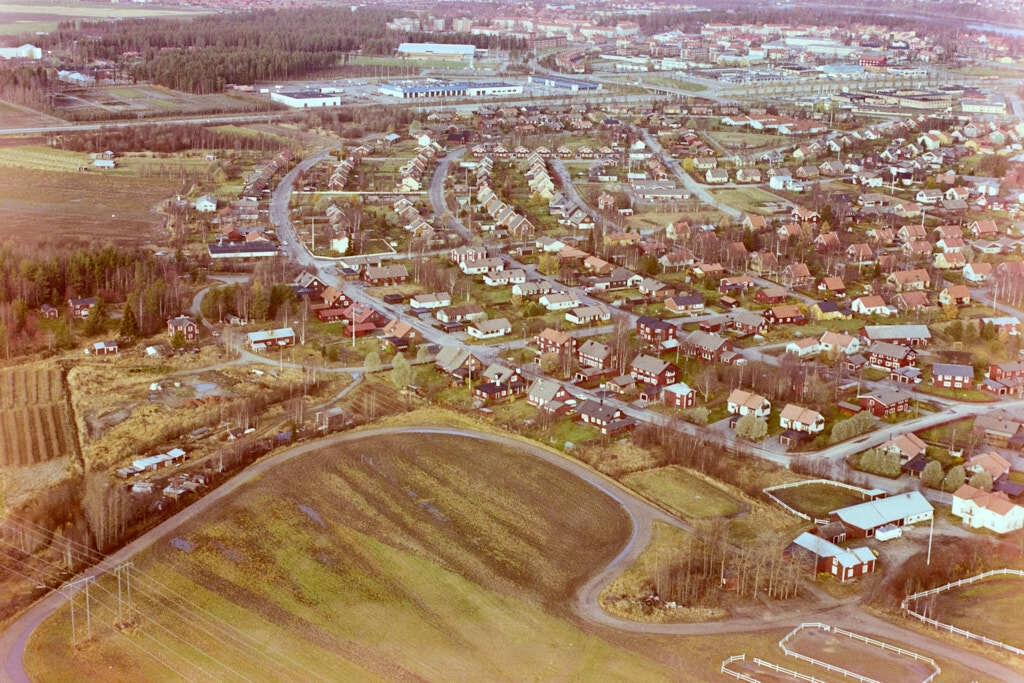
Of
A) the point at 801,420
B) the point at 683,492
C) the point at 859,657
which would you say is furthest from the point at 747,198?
the point at 859,657

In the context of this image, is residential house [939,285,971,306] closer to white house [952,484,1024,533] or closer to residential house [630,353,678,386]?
residential house [630,353,678,386]

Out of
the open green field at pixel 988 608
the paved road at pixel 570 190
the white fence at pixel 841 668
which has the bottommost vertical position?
the white fence at pixel 841 668

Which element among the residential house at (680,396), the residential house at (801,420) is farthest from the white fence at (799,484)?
the residential house at (680,396)

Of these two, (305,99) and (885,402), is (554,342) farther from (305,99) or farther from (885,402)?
(305,99)

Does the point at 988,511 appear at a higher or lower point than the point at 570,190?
lower

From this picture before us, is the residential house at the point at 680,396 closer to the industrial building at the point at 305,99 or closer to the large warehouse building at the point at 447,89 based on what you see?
the industrial building at the point at 305,99

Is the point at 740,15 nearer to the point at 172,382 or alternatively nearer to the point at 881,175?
the point at 881,175
